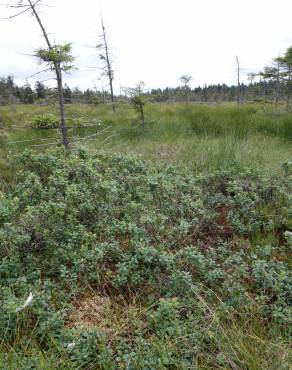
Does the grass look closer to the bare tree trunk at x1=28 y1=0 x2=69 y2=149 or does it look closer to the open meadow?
the bare tree trunk at x1=28 y1=0 x2=69 y2=149

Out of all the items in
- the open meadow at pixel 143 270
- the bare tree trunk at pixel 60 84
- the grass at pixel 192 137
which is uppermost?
the bare tree trunk at pixel 60 84

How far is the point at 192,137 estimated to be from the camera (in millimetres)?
Answer: 6883

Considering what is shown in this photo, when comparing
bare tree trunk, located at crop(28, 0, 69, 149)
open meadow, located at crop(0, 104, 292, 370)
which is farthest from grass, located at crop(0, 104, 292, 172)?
open meadow, located at crop(0, 104, 292, 370)

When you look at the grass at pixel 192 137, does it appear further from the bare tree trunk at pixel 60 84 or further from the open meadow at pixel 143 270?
the open meadow at pixel 143 270

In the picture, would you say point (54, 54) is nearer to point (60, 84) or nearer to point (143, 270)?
point (60, 84)

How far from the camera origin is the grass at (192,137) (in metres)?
4.96

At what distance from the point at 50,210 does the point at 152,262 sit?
1.11 m

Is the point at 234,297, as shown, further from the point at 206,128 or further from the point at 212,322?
the point at 206,128

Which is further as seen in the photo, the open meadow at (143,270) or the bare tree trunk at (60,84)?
the bare tree trunk at (60,84)

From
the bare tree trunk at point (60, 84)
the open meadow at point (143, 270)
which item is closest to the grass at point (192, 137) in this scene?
the bare tree trunk at point (60, 84)

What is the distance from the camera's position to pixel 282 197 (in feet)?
10.8

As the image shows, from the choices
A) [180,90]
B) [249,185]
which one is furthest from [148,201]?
[180,90]

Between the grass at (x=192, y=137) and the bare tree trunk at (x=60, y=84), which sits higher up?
the bare tree trunk at (x=60, y=84)

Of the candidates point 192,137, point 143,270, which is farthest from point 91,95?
point 143,270
